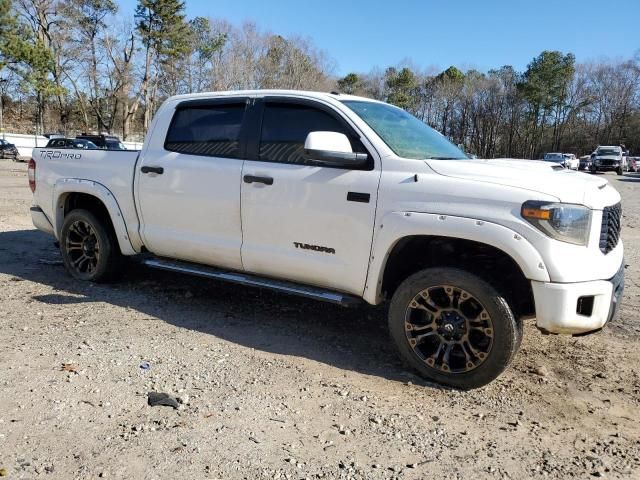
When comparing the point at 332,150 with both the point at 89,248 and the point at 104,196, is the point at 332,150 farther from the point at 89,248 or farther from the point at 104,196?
the point at 89,248

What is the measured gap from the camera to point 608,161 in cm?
4038

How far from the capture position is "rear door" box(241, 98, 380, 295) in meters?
3.92

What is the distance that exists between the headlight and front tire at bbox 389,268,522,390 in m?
0.51

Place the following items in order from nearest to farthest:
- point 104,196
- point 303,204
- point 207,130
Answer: point 303,204, point 207,130, point 104,196

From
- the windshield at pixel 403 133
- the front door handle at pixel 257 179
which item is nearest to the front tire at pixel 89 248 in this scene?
the front door handle at pixel 257 179

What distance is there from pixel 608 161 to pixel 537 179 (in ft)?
139

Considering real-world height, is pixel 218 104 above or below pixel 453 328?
above

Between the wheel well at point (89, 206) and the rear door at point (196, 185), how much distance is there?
2.41 ft

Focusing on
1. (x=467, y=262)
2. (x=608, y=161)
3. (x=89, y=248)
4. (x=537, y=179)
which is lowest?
(x=89, y=248)

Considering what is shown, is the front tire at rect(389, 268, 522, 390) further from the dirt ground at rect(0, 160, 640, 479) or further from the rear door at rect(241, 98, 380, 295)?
the rear door at rect(241, 98, 380, 295)

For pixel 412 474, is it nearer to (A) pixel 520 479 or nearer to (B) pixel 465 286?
(A) pixel 520 479

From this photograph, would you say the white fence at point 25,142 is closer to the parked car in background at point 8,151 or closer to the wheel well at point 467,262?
the parked car in background at point 8,151

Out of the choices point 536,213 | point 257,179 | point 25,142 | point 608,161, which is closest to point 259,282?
point 257,179

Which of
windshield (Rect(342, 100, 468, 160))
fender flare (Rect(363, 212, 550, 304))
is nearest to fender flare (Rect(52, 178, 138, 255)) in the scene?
windshield (Rect(342, 100, 468, 160))
